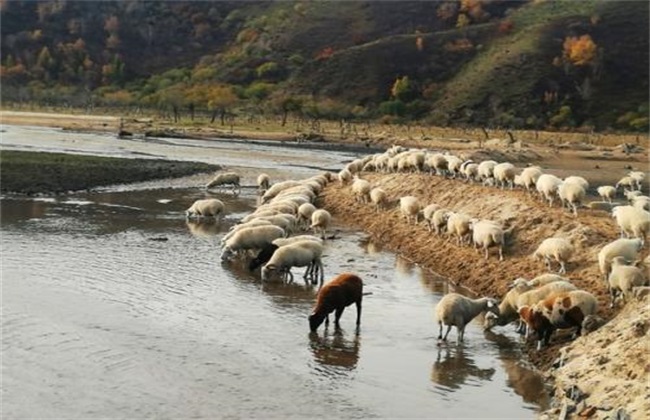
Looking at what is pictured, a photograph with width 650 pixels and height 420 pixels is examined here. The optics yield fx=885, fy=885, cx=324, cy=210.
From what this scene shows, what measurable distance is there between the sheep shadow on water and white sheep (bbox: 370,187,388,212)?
13.8 metres

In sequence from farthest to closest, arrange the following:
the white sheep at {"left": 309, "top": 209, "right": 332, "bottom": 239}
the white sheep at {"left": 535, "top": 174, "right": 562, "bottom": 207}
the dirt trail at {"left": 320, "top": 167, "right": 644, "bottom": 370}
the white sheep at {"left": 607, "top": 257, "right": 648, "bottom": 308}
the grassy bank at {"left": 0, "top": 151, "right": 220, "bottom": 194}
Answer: the grassy bank at {"left": 0, "top": 151, "right": 220, "bottom": 194} < the white sheep at {"left": 309, "top": 209, "right": 332, "bottom": 239} < the white sheep at {"left": 535, "top": 174, "right": 562, "bottom": 207} < the dirt trail at {"left": 320, "top": 167, "right": 644, "bottom": 370} < the white sheep at {"left": 607, "top": 257, "right": 648, "bottom": 308}

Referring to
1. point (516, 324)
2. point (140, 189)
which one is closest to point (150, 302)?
point (516, 324)

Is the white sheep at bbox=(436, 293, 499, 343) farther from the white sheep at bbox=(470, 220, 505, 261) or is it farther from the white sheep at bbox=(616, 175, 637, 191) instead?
the white sheep at bbox=(616, 175, 637, 191)

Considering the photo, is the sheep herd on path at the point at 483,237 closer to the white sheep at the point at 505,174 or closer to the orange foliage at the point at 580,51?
the white sheep at the point at 505,174

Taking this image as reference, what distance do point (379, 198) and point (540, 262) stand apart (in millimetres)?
10408

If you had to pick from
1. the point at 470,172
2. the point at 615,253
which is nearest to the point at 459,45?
the point at 470,172

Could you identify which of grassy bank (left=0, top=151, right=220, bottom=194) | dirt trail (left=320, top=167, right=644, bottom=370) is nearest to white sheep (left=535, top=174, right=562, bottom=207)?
dirt trail (left=320, top=167, right=644, bottom=370)

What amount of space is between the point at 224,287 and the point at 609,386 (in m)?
9.59

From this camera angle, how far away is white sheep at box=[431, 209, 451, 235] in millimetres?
24516

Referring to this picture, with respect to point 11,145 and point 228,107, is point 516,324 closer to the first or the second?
point 11,145

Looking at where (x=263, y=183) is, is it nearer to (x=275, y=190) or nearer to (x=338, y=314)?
(x=275, y=190)

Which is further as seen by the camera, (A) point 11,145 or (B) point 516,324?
(A) point 11,145

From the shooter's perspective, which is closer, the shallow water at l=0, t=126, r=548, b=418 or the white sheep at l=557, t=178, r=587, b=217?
the shallow water at l=0, t=126, r=548, b=418

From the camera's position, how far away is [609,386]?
12.3 meters
